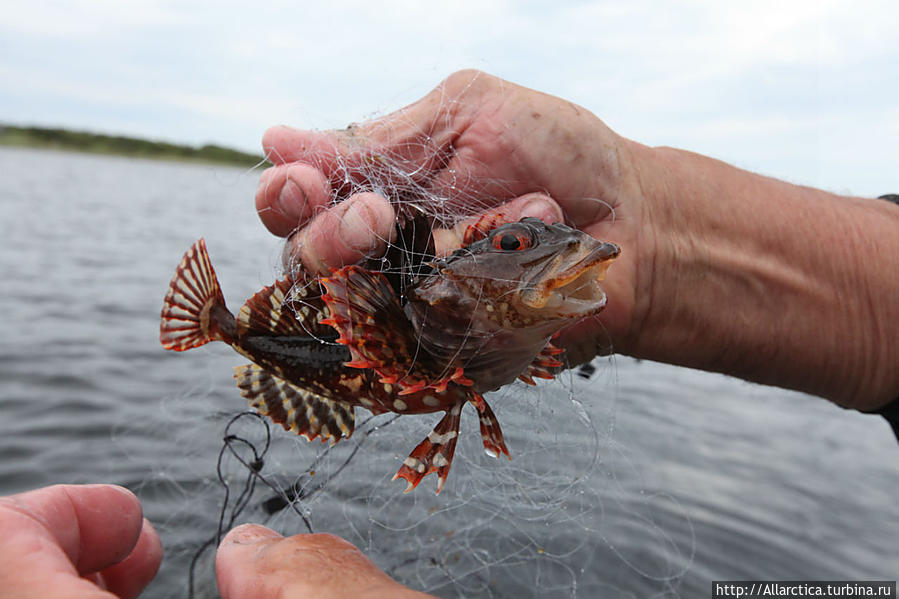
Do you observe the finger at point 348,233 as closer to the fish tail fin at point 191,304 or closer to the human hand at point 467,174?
the human hand at point 467,174

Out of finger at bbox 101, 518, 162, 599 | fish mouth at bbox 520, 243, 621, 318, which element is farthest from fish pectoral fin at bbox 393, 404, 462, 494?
finger at bbox 101, 518, 162, 599

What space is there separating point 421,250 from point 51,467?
202 inches

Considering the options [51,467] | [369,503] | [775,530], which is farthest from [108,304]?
[775,530]

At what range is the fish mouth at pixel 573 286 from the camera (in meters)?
1.91

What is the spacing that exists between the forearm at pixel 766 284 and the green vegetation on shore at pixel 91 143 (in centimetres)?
5055

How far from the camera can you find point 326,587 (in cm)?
188

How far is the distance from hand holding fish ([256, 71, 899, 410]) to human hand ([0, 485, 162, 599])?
4.77 ft

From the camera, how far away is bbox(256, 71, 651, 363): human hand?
2.69 meters

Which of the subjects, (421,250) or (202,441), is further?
(202,441)

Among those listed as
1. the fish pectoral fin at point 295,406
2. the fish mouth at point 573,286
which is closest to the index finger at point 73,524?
the fish pectoral fin at point 295,406

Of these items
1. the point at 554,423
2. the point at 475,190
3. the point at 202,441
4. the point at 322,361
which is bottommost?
the point at 202,441

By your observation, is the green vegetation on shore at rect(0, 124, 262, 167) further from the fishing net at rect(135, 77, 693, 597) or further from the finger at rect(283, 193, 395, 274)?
the finger at rect(283, 193, 395, 274)

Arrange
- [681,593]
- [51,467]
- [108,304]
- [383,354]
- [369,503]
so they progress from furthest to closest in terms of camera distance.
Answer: [108,304] < [51,467] < [681,593] < [369,503] < [383,354]

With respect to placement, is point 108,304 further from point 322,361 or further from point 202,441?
point 322,361
